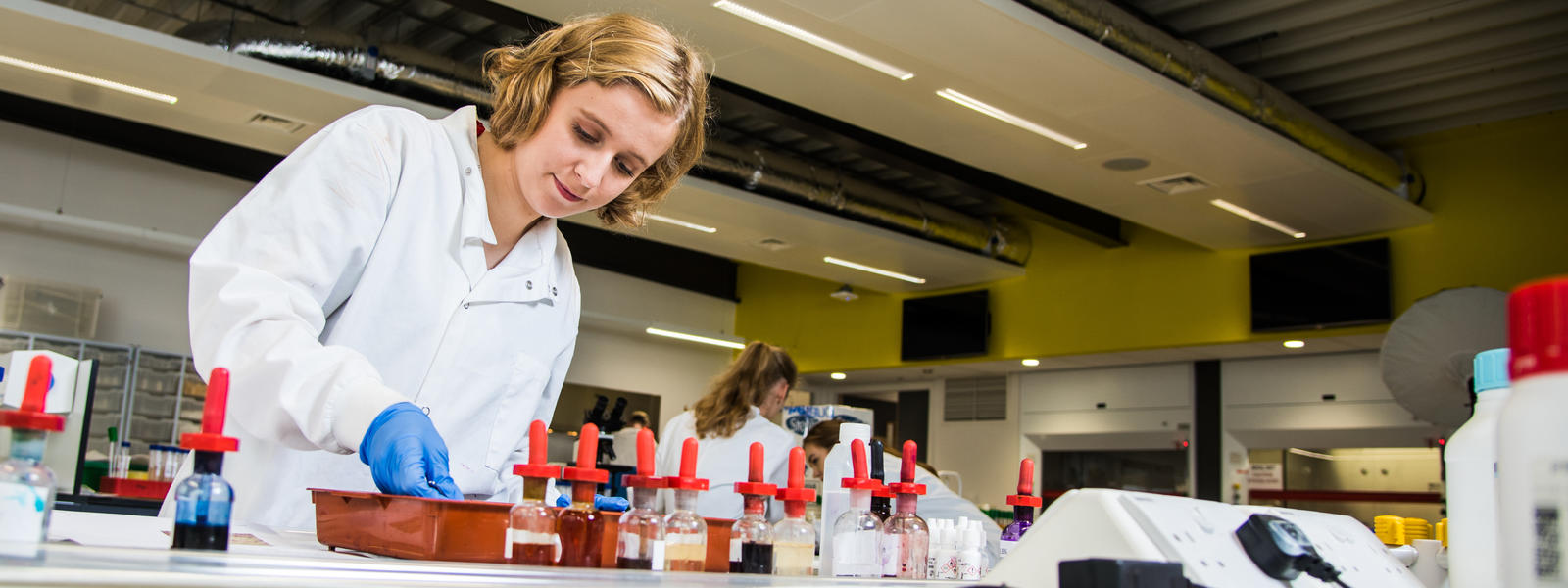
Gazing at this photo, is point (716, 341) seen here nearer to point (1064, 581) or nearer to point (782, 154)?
point (782, 154)

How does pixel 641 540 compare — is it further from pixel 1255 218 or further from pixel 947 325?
pixel 947 325

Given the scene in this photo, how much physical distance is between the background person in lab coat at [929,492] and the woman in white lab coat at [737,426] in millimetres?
345

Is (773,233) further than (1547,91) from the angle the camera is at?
Yes

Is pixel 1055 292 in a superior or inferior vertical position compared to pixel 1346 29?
inferior

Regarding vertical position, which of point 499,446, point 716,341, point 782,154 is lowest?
point 499,446

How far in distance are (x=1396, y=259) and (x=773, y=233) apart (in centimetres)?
353

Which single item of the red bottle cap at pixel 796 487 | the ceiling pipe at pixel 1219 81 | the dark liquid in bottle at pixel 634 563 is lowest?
the dark liquid in bottle at pixel 634 563

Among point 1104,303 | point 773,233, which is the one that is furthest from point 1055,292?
point 773,233

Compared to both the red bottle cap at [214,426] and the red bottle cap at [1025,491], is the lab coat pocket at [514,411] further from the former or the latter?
the red bottle cap at [214,426]

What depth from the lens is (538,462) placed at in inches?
41.2

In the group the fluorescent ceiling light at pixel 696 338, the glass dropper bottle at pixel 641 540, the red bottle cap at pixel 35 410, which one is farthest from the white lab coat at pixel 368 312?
the fluorescent ceiling light at pixel 696 338

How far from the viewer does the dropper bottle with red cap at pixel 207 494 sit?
780 millimetres

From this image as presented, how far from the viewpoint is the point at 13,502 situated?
67 cm

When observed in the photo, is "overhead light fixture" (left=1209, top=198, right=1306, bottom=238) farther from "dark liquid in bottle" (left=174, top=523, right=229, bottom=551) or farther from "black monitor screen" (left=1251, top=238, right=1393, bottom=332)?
"dark liquid in bottle" (left=174, top=523, right=229, bottom=551)
